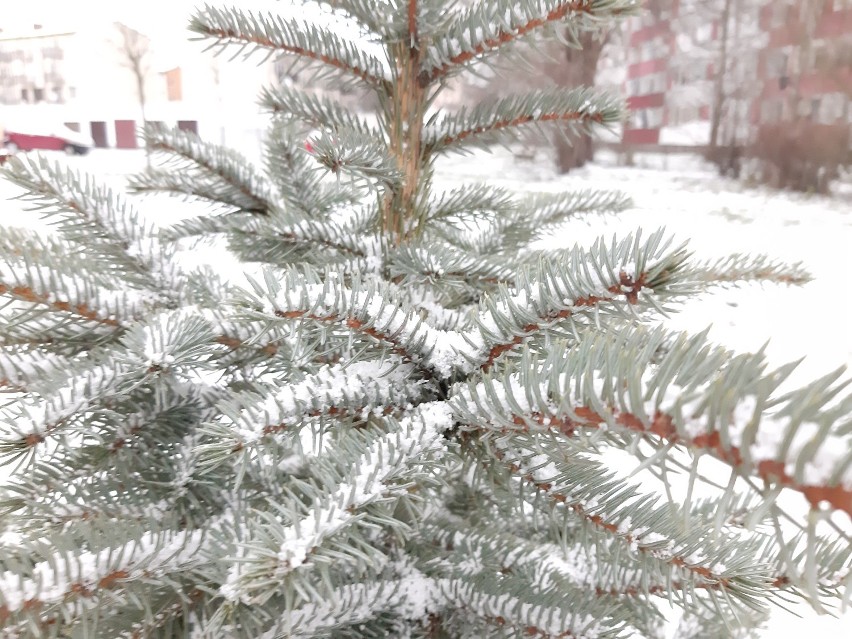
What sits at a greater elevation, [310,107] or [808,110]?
[808,110]

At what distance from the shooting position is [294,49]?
0.41 meters

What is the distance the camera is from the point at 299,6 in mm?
403

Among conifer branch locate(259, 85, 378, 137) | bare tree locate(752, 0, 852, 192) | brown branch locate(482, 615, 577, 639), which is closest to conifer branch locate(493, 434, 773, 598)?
brown branch locate(482, 615, 577, 639)

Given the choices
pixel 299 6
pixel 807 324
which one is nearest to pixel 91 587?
pixel 299 6

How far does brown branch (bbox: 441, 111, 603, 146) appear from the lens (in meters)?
0.44

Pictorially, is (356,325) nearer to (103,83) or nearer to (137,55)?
(137,55)

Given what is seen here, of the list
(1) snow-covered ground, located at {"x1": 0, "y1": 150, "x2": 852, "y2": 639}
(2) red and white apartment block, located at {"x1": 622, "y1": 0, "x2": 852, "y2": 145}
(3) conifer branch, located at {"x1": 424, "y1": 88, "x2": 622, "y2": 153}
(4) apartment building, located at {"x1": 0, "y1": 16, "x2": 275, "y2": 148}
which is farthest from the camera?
(2) red and white apartment block, located at {"x1": 622, "y1": 0, "x2": 852, "y2": 145}

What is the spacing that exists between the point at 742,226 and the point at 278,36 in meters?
2.90

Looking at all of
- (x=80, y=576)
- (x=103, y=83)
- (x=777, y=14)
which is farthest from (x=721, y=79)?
(x=80, y=576)

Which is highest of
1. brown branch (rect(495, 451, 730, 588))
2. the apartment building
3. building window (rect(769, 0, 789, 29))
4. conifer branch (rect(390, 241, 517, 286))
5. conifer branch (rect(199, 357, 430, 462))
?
building window (rect(769, 0, 789, 29))

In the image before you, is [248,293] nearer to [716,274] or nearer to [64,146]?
[716,274]

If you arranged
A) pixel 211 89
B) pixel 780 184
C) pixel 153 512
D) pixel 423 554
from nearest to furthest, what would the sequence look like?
pixel 153 512 → pixel 423 554 → pixel 211 89 → pixel 780 184

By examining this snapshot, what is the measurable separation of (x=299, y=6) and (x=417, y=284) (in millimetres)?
235

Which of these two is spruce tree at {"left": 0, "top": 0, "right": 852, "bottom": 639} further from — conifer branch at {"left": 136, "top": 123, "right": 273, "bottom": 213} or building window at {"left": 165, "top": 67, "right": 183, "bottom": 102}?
building window at {"left": 165, "top": 67, "right": 183, "bottom": 102}
